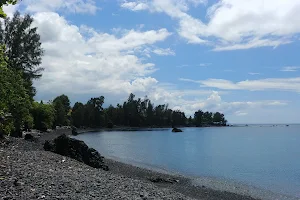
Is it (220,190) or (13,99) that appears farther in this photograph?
(13,99)

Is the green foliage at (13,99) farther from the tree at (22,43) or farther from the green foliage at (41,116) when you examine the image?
the green foliage at (41,116)

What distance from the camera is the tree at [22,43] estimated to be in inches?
2378

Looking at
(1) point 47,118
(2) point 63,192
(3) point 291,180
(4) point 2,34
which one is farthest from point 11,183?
(1) point 47,118

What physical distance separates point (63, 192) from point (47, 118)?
88.8 meters

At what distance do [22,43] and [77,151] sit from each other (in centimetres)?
3447

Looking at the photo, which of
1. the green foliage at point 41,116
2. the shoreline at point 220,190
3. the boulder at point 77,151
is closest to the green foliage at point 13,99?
the boulder at point 77,151

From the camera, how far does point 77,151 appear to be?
3516 centimetres

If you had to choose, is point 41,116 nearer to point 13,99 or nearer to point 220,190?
point 13,99

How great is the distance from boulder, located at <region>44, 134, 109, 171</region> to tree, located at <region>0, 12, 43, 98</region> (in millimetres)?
28230

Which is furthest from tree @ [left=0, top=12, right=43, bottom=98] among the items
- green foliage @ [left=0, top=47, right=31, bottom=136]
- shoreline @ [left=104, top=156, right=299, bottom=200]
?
shoreline @ [left=104, top=156, right=299, bottom=200]

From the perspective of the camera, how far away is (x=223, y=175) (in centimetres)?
4162

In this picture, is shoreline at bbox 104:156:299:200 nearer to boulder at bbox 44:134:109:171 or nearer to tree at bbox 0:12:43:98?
boulder at bbox 44:134:109:171

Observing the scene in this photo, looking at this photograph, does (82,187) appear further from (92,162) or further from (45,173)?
(92,162)

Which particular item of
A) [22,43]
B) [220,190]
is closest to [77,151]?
[220,190]
